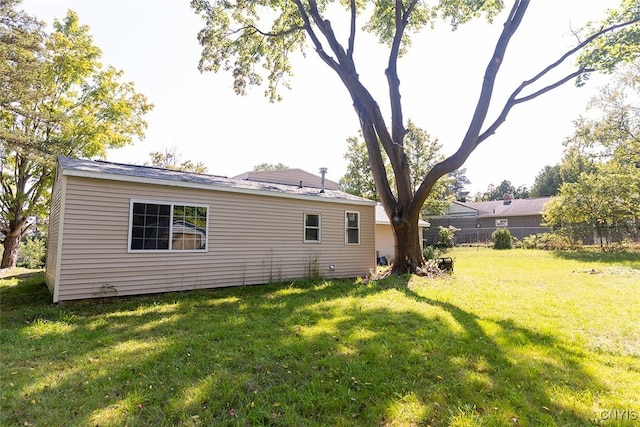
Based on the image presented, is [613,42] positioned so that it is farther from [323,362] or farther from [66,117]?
[66,117]

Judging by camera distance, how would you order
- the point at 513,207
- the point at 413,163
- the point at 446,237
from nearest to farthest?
the point at 446,237 < the point at 413,163 < the point at 513,207

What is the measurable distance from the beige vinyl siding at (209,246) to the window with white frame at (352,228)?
180mm

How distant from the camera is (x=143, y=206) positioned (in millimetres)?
7266

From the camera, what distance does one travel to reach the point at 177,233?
772 cm

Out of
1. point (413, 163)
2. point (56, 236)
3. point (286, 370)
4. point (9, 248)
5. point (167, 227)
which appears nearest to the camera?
point (286, 370)

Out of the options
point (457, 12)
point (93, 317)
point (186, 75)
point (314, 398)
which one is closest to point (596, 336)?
point (314, 398)

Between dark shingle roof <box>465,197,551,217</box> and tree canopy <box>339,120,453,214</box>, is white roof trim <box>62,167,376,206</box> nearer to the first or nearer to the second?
tree canopy <box>339,120,453,214</box>

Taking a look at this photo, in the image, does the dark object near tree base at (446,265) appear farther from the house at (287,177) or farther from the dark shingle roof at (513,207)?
the dark shingle roof at (513,207)

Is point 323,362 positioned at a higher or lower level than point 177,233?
lower

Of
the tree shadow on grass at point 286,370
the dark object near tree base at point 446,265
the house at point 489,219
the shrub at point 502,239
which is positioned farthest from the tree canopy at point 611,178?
the tree shadow on grass at point 286,370

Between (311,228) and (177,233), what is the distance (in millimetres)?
4039

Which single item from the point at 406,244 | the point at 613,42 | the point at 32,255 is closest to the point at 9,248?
the point at 32,255

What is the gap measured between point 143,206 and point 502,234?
72.0 ft

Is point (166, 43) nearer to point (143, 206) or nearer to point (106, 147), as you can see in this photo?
point (143, 206)
